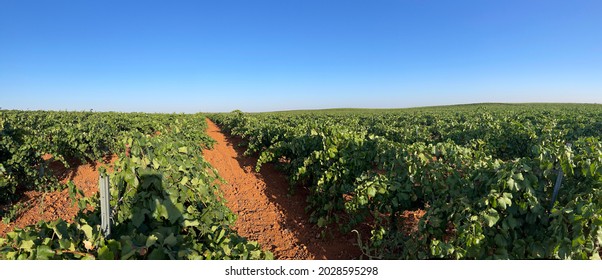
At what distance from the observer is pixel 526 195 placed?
9.71ft

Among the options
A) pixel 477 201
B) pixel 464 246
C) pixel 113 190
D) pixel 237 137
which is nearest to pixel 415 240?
pixel 464 246

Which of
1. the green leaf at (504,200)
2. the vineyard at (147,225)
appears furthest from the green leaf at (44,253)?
the green leaf at (504,200)

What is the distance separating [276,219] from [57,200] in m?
4.93

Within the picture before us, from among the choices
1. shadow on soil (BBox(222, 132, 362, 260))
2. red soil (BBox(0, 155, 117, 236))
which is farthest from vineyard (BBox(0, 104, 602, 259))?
red soil (BBox(0, 155, 117, 236))

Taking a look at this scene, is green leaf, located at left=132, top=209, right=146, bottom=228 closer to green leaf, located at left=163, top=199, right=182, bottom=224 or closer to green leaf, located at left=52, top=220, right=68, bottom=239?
green leaf, located at left=163, top=199, right=182, bottom=224

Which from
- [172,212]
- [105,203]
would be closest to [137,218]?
[172,212]

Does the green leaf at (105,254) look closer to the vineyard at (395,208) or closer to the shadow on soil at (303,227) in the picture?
the vineyard at (395,208)

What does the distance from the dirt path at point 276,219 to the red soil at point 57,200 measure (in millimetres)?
2994

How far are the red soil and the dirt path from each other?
9.82 ft

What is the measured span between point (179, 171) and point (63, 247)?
1.72 metres

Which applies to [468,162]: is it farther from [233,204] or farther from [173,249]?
[233,204]

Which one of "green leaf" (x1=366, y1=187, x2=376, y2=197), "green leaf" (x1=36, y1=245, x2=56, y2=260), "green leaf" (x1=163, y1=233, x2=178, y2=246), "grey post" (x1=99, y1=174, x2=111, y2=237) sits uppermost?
"grey post" (x1=99, y1=174, x2=111, y2=237)

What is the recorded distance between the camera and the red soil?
5938 millimetres

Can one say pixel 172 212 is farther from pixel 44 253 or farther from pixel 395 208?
pixel 395 208
